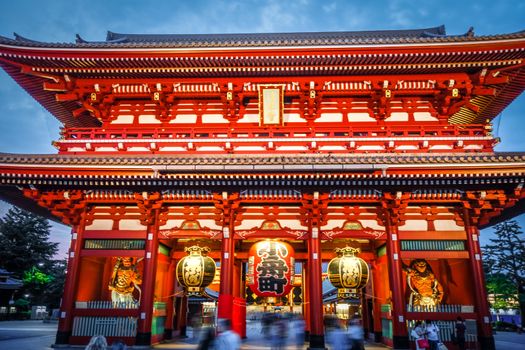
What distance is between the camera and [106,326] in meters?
12.0

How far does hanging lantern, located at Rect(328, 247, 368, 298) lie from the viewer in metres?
12.0

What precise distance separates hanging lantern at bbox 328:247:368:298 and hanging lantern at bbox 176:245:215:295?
172 inches

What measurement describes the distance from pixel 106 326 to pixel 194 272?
3.41 meters

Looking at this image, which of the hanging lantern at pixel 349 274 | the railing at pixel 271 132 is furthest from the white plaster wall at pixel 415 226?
the railing at pixel 271 132

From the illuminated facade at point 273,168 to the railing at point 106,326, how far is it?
5 centimetres

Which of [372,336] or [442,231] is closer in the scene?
[442,231]

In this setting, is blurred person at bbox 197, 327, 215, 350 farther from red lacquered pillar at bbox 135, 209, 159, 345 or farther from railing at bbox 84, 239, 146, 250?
railing at bbox 84, 239, 146, 250

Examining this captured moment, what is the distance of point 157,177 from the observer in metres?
11.5

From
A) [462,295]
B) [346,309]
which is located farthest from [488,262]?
[462,295]

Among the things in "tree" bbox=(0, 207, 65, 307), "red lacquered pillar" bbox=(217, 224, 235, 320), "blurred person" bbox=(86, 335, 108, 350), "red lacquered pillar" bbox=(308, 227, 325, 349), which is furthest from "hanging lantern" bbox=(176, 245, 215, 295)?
"tree" bbox=(0, 207, 65, 307)

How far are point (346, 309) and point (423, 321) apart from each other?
17.0m

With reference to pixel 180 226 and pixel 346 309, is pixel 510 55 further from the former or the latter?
pixel 346 309

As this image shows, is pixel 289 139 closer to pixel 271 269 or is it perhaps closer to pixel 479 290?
pixel 271 269

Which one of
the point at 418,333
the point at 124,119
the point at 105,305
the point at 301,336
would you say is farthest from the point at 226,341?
the point at 124,119
